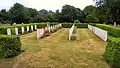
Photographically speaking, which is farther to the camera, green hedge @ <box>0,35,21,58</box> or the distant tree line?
the distant tree line

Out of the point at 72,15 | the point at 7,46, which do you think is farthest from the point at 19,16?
the point at 7,46

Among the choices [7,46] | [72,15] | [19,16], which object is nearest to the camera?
[7,46]

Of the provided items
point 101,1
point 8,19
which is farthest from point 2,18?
point 101,1

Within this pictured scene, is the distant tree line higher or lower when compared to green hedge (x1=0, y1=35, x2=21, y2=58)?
higher

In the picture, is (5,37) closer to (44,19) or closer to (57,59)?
(57,59)

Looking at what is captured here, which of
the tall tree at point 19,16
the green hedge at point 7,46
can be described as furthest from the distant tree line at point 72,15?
the green hedge at point 7,46

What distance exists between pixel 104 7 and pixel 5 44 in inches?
1272

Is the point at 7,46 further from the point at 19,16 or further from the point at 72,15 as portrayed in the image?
the point at 19,16

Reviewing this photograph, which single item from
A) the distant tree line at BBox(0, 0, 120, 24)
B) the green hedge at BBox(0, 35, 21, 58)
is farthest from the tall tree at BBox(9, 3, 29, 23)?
the green hedge at BBox(0, 35, 21, 58)

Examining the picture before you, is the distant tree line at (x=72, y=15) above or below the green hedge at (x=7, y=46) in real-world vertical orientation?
above

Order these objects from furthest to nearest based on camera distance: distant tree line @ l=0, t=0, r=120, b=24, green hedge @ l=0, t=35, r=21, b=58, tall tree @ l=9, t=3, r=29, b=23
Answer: tall tree @ l=9, t=3, r=29, b=23 → distant tree line @ l=0, t=0, r=120, b=24 → green hedge @ l=0, t=35, r=21, b=58

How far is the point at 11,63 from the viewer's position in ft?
22.1

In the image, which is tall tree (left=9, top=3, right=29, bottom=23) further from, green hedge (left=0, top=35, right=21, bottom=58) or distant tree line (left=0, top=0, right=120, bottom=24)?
green hedge (left=0, top=35, right=21, bottom=58)

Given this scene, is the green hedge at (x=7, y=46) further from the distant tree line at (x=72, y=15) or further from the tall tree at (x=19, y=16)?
the tall tree at (x=19, y=16)
